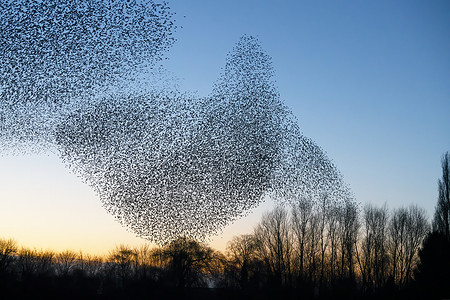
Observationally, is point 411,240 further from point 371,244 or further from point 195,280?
point 195,280

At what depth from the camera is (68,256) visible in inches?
→ 3610

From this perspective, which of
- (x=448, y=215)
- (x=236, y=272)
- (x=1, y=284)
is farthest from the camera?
(x=236, y=272)

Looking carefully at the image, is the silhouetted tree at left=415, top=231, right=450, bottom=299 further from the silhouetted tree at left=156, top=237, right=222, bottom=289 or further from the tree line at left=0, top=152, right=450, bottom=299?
the silhouetted tree at left=156, top=237, right=222, bottom=289

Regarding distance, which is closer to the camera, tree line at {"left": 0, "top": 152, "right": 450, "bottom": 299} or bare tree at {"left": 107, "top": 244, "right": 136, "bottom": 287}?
tree line at {"left": 0, "top": 152, "right": 450, "bottom": 299}

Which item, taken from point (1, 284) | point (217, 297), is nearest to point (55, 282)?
point (1, 284)

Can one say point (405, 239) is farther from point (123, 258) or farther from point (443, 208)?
point (123, 258)

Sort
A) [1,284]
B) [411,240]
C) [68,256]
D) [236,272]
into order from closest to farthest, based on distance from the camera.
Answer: [1,284] → [411,240] → [236,272] → [68,256]

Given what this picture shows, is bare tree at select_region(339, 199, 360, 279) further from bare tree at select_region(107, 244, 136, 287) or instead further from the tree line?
bare tree at select_region(107, 244, 136, 287)

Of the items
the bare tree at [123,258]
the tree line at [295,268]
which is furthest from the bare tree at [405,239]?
the bare tree at [123,258]

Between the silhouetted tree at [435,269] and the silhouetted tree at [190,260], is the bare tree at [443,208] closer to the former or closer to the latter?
the silhouetted tree at [435,269]

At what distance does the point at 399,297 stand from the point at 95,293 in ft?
107

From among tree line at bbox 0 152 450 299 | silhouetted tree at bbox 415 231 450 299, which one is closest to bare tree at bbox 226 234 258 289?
tree line at bbox 0 152 450 299

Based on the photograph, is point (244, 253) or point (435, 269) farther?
point (244, 253)

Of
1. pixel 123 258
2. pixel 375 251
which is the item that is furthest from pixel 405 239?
pixel 123 258
